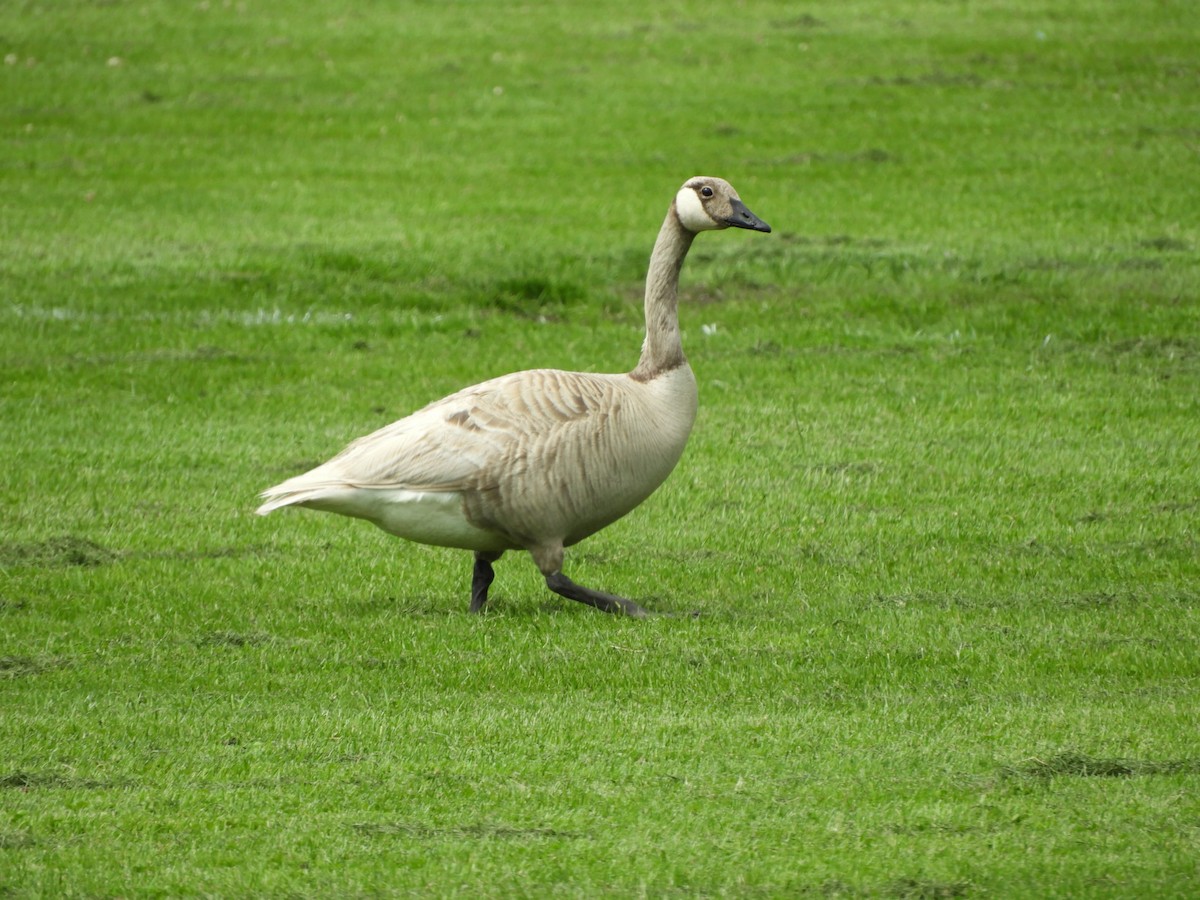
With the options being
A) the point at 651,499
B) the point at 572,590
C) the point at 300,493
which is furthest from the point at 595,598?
the point at 651,499

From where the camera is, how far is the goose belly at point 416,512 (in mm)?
8759

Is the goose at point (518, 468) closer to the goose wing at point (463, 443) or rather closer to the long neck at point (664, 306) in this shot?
the goose wing at point (463, 443)

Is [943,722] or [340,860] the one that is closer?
[340,860]

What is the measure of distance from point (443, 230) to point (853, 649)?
43.4 ft

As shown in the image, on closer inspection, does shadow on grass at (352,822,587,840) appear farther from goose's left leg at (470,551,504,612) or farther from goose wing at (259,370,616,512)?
goose's left leg at (470,551,504,612)

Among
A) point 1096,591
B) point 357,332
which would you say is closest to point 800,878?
point 1096,591

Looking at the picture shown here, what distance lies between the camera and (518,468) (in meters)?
8.80

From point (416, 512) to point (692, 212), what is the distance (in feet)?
7.77

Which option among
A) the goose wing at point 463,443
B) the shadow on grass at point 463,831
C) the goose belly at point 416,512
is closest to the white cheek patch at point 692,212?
the goose wing at point 463,443

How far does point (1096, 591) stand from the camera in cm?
939

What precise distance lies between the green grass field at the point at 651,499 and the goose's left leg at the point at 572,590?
28cm

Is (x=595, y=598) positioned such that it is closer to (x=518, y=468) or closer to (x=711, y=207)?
(x=518, y=468)

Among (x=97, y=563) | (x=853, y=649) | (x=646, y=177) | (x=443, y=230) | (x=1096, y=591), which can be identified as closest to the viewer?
(x=853, y=649)

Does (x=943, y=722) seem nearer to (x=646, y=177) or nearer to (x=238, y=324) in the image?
(x=238, y=324)
